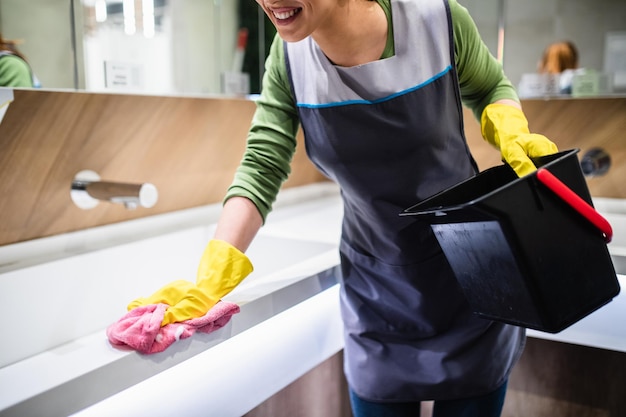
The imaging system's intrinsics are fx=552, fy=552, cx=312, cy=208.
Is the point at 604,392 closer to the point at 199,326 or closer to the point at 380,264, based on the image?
the point at 380,264

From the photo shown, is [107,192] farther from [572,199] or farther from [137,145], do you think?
[572,199]

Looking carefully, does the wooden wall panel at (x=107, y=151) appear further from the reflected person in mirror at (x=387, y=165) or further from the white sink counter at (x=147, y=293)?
the reflected person in mirror at (x=387, y=165)

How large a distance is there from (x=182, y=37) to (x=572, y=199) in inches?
68.7

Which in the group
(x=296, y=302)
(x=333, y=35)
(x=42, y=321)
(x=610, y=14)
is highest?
(x=610, y=14)

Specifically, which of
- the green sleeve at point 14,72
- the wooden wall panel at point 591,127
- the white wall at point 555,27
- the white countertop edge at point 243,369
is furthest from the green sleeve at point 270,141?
the white wall at point 555,27

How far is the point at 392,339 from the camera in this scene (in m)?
1.09

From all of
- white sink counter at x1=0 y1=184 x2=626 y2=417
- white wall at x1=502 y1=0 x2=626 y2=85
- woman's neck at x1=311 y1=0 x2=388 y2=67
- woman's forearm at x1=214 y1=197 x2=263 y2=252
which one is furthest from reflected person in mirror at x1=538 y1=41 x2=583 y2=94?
woman's forearm at x1=214 y1=197 x2=263 y2=252

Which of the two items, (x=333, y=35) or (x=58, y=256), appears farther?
(x=58, y=256)

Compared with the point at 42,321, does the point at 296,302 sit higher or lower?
higher

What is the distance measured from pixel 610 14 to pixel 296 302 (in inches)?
125

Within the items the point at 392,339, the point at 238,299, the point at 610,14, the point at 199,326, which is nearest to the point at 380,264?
the point at 392,339

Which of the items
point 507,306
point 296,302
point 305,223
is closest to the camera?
point 507,306

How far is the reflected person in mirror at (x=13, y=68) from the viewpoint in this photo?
4.20 ft

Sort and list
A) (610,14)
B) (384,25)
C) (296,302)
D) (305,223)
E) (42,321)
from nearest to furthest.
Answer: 1. (384,25)
2. (296,302)
3. (42,321)
4. (305,223)
5. (610,14)
